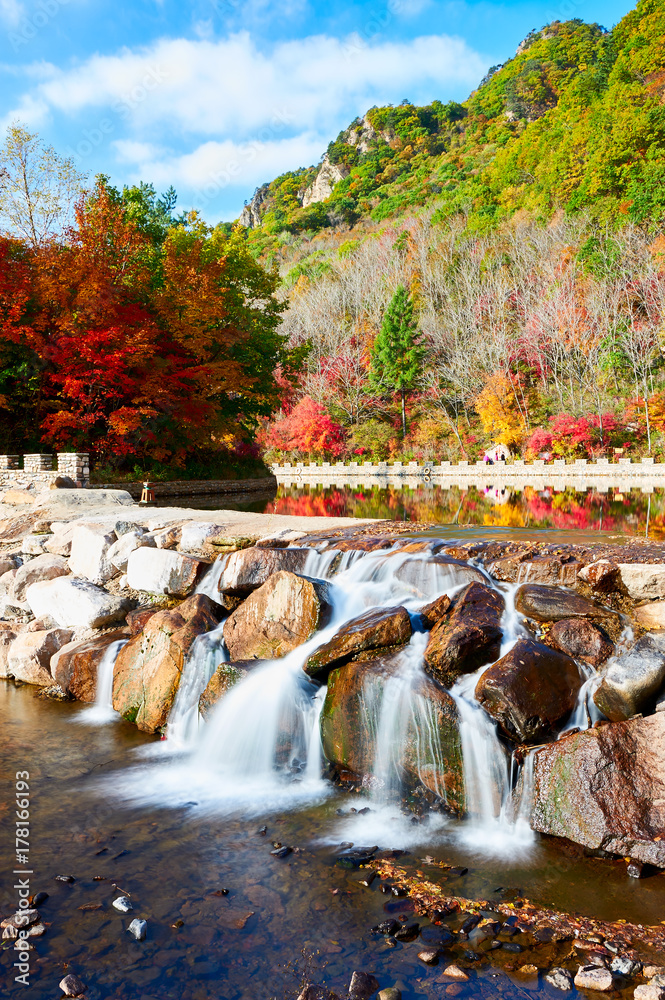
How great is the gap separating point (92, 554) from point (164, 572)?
5.90ft

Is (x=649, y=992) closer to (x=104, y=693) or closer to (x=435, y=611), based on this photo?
(x=435, y=611)

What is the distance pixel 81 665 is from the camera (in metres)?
7.07

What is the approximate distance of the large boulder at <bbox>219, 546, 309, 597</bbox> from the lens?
6742mm

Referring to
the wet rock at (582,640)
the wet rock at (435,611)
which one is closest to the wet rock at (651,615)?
the wet rock at (582,640)

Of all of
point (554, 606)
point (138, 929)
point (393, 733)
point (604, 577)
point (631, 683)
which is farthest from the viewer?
point (604, 577)

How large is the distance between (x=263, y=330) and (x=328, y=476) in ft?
50.2

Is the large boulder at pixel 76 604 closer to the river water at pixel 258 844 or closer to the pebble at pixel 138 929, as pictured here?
the river water at pixel 258 844

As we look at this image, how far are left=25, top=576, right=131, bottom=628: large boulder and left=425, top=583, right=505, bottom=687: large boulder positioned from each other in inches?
173

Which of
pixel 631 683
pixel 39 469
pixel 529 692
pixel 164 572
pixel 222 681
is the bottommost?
pixel 222 681

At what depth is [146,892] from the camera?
142 inches

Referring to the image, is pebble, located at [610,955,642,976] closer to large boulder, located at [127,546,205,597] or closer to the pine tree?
large boulder, located at [127,546,205,597]

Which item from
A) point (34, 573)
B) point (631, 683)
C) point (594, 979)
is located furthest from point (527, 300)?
point (594, 979)

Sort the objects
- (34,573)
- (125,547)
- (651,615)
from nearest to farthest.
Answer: (651,615) < (125,547) < (34,573)

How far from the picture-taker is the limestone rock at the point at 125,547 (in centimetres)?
852
